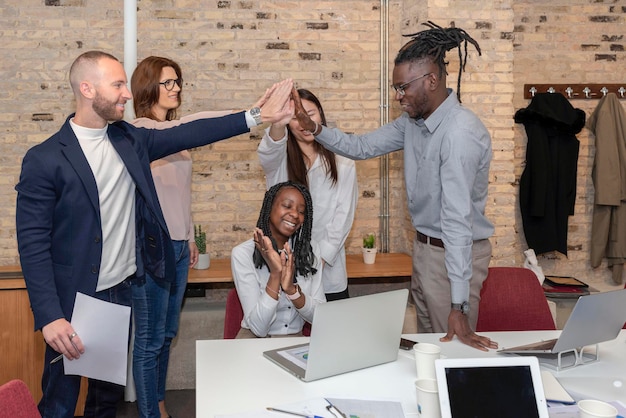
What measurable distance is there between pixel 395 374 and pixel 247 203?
289cm

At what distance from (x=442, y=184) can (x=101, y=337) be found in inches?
56.4

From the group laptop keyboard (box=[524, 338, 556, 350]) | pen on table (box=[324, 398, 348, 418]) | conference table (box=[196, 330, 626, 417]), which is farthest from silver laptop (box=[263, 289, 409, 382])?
laptop keyboard (box=[524, 338, 556, 350])

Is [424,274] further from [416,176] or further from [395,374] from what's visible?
[395,374]

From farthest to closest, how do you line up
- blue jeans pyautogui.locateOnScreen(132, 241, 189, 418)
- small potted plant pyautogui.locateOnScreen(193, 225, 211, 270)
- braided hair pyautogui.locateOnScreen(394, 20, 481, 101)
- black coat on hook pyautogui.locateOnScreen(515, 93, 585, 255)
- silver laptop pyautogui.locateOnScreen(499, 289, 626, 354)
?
1. black coat on hook pyautogui.locateOnScreen(515, 93, 585, 255)
2. small potted plant pyautogui.locateOnScreen(193, 225, 211, 270)
3. blue jeans pyautogui.locateOnScreen(132, 241, 189, 418)
4. braided hair pyautogui.locateOnScreen(394, 20, 481, 101)
5. silver laptop pyautogui.locateOnScreen(499, 289, 626, 354)

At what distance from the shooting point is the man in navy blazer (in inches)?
105

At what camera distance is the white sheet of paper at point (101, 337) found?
266 centimetres

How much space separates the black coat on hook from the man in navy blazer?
116 inches

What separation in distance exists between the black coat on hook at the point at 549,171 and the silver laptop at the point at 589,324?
2839 mm

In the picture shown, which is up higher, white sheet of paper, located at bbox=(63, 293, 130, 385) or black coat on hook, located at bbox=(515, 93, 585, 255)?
black coat on hook, located at bbox=(515, 93, 585, 255)

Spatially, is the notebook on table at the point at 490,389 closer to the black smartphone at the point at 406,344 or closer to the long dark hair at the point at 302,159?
the black smartphone at the point at 406,344

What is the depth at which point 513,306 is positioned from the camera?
10.7ft

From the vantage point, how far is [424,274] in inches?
126

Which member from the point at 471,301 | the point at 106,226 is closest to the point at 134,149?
the point at 106,226

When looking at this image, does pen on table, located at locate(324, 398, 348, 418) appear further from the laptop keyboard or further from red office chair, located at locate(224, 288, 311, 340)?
red office chair, located at locate(224, 288, 311, 340)
